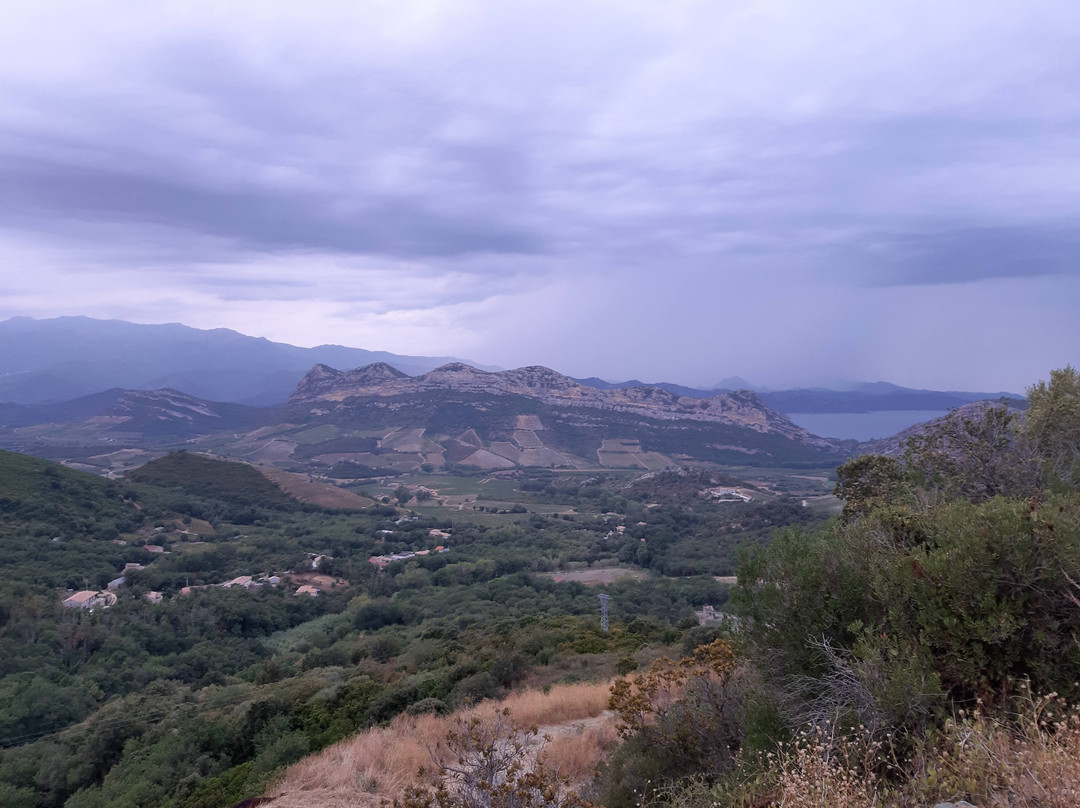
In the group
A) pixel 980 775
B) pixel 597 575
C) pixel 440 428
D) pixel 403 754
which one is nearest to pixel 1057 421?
pixel 980 775

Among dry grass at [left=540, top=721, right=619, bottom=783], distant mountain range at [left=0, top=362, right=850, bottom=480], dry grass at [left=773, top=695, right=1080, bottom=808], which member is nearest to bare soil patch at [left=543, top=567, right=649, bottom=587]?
dry grass at [left=540, top=721, right=619, bottom=783]

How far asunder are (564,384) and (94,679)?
14447 centimetres

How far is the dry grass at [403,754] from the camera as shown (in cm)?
681

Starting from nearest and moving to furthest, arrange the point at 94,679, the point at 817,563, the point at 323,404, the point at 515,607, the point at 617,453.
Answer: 1. the point at 817,563
2. the point at 94,679
3. the point at 515,607
4. the point at 617,453
5. the point at 323,404

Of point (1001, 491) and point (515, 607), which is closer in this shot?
point (1001, 491)

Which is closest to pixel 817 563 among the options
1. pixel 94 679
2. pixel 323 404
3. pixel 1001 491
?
pixel 1001 491

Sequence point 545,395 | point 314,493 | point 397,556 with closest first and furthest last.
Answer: point 397,556
point 314,493
point 545,395

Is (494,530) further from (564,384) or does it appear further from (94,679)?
(564,384)

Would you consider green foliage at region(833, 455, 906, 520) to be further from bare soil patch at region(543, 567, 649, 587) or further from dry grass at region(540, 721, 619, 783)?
bare soil patch at region(543, 567, 649, 587)

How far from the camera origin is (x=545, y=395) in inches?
6053

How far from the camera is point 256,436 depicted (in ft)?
442

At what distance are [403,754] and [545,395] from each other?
146 metres

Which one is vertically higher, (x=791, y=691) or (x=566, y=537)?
(x=791, y=691)

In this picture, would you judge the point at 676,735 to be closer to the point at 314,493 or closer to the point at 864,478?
the point at 864,478
